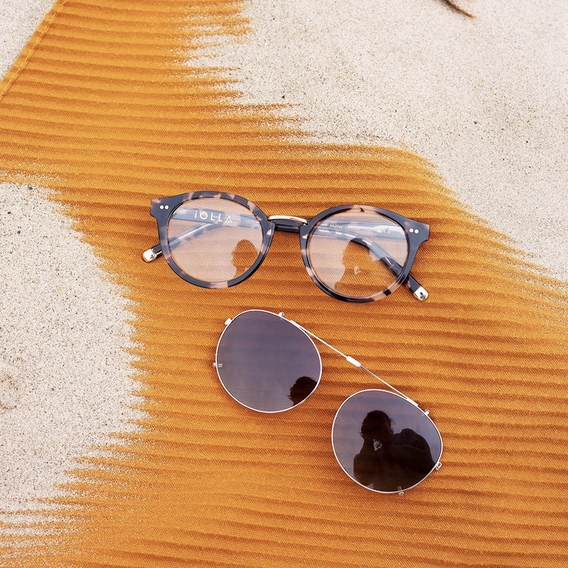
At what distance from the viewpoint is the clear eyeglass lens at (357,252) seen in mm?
1695

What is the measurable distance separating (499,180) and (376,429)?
93 centimetres

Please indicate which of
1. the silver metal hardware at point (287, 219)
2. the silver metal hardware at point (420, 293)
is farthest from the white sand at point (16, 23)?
the silver metal hardware at point (420, 293)

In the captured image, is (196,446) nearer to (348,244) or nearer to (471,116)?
(348,244)

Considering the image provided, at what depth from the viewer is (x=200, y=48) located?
6.07 ft

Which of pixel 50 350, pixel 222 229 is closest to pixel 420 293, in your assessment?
pixel 222 229

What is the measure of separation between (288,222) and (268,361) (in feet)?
1.47

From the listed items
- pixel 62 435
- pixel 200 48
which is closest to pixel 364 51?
pixel 200 48

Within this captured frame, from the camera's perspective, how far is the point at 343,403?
1.69 m

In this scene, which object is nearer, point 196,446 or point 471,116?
point 196,446

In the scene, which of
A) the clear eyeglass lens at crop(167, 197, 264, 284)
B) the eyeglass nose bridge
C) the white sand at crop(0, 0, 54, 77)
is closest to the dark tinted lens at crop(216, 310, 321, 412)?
the clear eyeglass lens at crop(167, 197, 264, 284)

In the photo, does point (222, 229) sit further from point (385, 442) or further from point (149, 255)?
point (385, 442)

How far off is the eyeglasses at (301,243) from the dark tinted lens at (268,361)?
0.16 m

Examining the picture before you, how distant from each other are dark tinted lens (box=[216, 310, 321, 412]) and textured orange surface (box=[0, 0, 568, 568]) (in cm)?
→ 6

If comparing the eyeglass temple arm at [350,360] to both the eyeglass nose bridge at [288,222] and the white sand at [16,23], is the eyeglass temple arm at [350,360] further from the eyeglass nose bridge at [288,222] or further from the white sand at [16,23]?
the white sand at [16,23]
